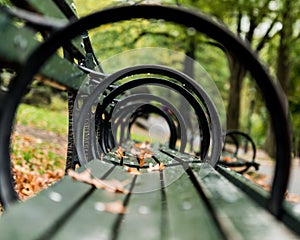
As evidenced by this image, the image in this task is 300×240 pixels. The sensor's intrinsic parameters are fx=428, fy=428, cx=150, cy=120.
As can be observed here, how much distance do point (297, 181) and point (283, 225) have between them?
6.48 m

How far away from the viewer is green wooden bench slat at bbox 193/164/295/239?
0.99 metres

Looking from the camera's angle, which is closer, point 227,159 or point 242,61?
point 242,61

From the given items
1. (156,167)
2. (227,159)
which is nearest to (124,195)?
(156,167)

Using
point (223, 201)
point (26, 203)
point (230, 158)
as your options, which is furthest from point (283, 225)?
point (230, 158)

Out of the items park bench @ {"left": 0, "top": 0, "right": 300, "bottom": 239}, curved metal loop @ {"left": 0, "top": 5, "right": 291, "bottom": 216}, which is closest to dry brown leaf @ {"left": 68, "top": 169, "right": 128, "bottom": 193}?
park bench @ {"left": 0, "top": 0, "right": 300, "bottom": 239}

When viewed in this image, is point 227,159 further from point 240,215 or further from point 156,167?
point 240,215

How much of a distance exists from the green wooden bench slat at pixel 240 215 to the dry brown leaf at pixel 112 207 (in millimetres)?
263

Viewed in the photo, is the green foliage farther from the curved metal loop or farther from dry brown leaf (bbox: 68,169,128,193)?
the curved metal loop

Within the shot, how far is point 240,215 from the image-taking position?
114cm

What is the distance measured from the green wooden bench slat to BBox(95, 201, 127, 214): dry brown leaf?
0.26m

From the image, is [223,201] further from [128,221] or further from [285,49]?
[285,49]

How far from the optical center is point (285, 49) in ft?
42.6

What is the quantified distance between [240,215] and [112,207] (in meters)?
0.36

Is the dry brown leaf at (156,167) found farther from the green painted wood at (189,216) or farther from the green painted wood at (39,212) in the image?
the green painted wood at (39,212)
